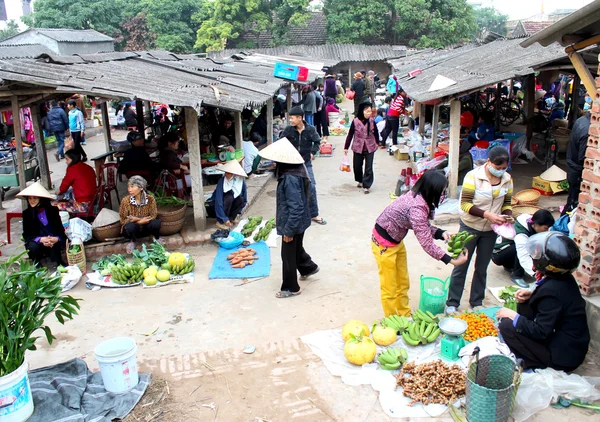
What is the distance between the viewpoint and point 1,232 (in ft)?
27.1

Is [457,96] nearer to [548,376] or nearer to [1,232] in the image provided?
[548,376]

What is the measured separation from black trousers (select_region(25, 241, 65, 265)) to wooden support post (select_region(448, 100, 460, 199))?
6049 millimetres

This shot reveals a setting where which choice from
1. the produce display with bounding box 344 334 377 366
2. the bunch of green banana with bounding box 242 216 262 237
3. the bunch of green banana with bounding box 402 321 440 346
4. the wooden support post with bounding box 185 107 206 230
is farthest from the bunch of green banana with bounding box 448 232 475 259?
the wooden support post with bounding box 185 107 206 230

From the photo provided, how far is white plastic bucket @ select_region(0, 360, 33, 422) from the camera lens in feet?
11.2

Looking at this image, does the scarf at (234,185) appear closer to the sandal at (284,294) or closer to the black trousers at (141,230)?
the black trousers at (141,230)

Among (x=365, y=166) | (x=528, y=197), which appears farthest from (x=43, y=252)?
(x=528, y=197)

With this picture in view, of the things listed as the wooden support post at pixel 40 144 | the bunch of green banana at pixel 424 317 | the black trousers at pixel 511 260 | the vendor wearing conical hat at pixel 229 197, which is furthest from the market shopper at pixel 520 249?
the wooden support post at pixel 40 144

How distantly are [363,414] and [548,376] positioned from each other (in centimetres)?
137

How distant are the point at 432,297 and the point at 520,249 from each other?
137 cm

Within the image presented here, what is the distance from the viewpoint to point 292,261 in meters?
5.59

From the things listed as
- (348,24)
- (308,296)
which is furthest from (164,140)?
(348,24)

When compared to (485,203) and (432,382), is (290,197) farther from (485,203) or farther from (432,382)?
(432,382)

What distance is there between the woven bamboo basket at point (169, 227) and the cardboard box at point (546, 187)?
5.92 m

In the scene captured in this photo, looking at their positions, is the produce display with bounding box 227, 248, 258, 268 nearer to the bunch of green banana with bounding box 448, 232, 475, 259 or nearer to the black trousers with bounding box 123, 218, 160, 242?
the black trousers with bounding box 123, 218, 160, 242
